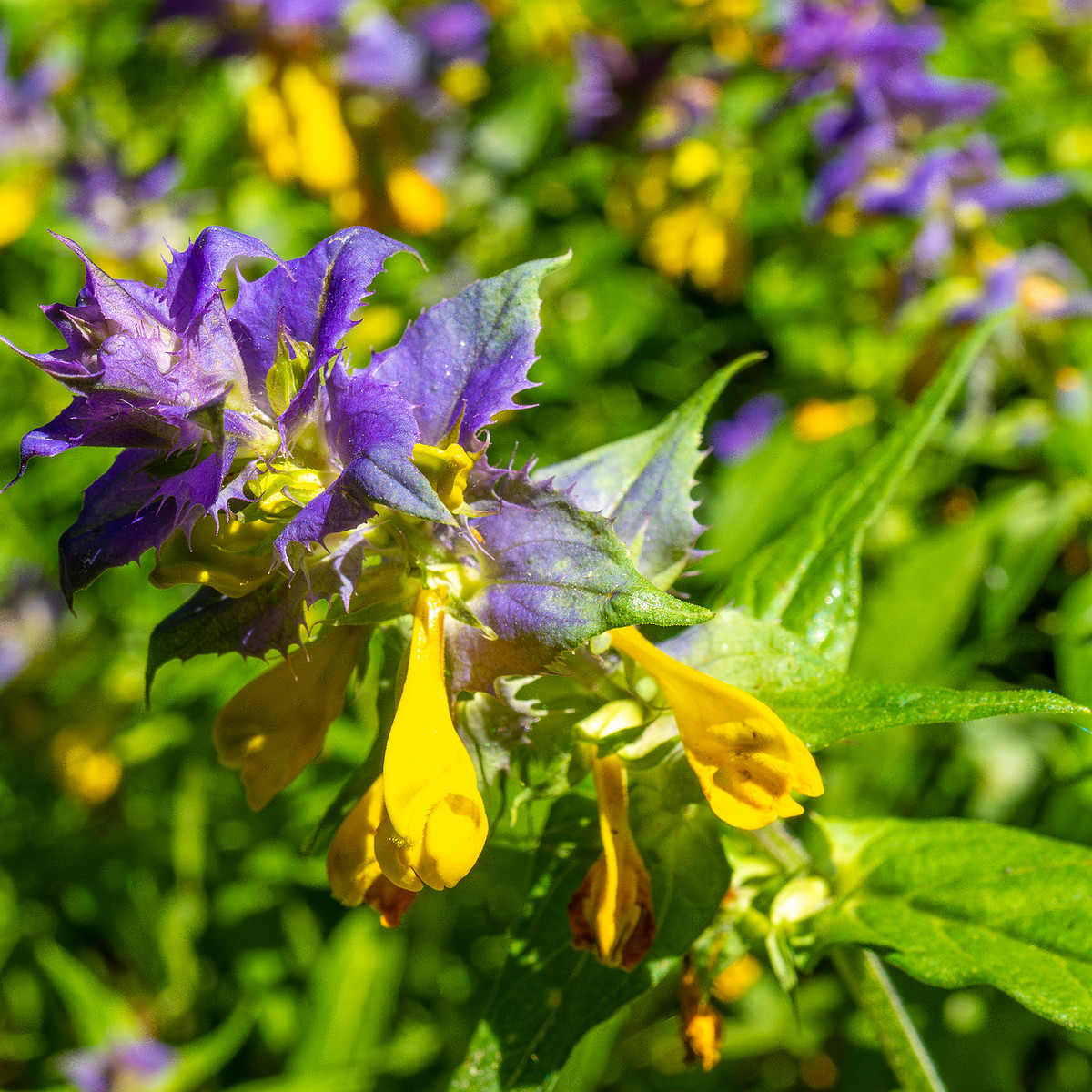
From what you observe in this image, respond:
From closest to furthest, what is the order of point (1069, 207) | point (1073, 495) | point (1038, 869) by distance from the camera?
point (1038, 869), point (1073, 495), point (1069, 207)

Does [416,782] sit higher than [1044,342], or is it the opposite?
[416,782]

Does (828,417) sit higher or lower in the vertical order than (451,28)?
lower

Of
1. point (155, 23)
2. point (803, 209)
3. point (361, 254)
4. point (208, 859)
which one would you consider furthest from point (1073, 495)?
point (155, 23)

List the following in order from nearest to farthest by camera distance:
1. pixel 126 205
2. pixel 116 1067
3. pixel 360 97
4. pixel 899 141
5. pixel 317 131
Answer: pixel 116 1067 → pixel 899 141 → pixel 317 131 → pixel 360 97 → pixel 126 205

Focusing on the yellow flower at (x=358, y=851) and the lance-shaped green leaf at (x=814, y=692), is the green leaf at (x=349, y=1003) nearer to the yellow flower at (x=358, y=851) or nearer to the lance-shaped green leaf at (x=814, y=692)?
the yellow flower at (x=358, y=851)

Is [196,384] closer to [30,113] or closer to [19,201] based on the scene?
[19,201]

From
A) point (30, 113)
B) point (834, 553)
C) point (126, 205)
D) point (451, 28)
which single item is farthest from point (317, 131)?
point (834, 553)

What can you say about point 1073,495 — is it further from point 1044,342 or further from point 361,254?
point 361,254

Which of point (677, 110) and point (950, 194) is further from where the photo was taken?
point (677, 110)
